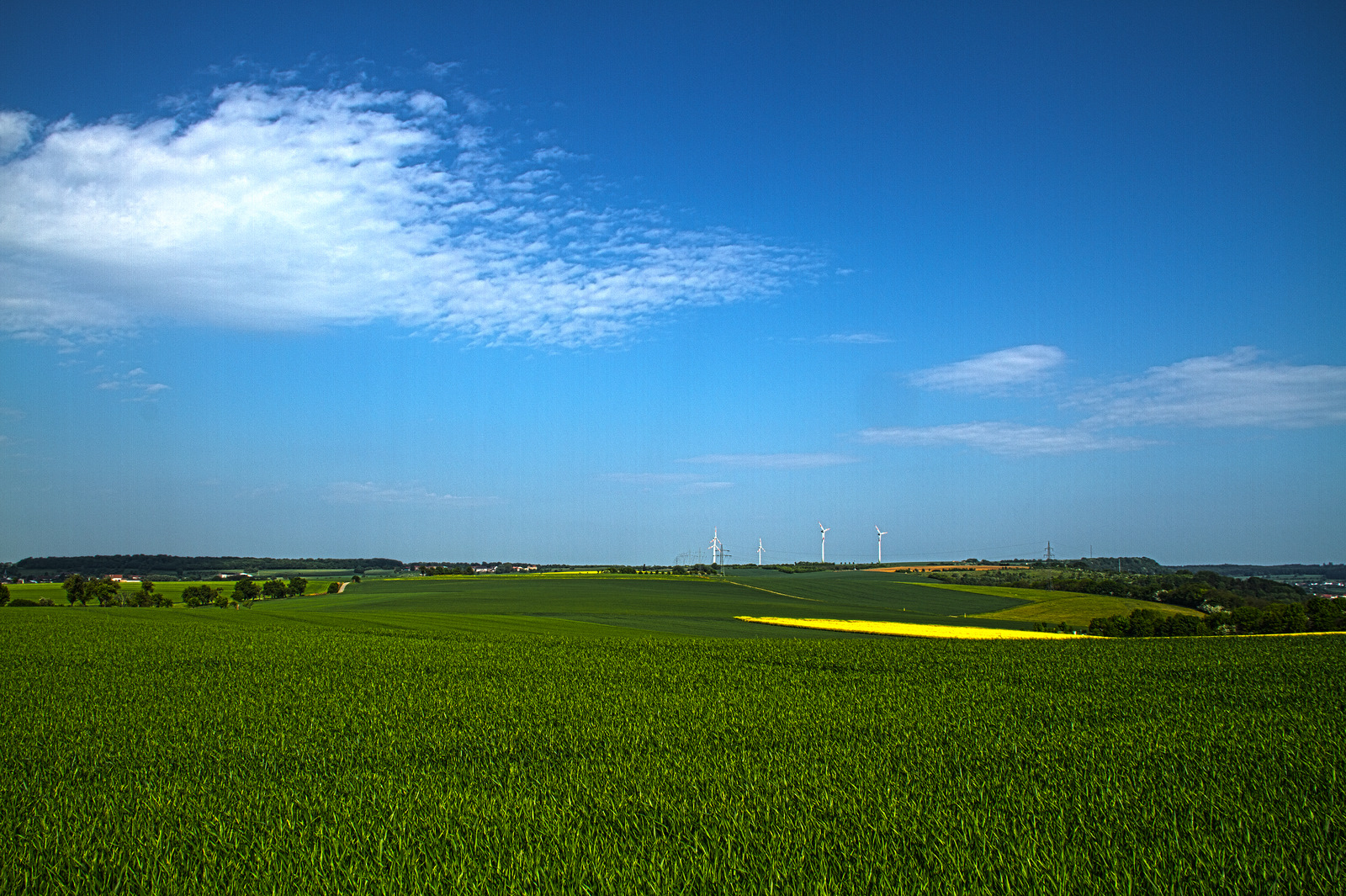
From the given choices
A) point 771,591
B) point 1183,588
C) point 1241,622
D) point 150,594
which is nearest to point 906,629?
point 1241,622

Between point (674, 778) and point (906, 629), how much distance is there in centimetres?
3980

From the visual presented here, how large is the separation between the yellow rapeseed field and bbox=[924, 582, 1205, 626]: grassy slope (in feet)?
32.6

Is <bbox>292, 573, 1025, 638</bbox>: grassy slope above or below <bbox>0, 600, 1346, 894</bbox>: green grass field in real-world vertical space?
below

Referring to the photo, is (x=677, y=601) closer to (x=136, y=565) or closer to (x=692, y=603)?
(x=692, y=603)

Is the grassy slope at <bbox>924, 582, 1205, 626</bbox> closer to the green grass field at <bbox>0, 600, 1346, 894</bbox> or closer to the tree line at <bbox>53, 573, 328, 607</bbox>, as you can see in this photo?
the green grass field at <bbox>0, 600, 1346, 894</bbox>

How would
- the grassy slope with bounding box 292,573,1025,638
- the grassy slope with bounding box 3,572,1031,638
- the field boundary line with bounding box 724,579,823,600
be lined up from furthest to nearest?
the field boundary line with bounding box 724,579,823,600 → the grassy slope with bounding box 292,573,1025,638 → the grassy slope with bounding box 3,572,1031,638

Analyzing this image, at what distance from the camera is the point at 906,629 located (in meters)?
46.6

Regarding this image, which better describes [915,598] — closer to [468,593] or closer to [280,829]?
[468,593]

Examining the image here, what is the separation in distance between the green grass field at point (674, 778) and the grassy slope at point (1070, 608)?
119 feet

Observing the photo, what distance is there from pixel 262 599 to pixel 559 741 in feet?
274

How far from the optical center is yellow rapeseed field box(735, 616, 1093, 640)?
42.3 m

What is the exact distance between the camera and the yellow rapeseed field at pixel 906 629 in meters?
42.3

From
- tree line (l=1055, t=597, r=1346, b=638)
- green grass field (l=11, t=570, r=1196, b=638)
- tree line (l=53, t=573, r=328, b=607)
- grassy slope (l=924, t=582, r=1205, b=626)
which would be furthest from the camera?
tree line (l=53, t=573, r=328, b=607)

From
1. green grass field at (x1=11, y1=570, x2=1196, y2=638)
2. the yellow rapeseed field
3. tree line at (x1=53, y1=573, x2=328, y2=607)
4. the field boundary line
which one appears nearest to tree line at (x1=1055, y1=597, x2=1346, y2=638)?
the yellow rapeseed field
